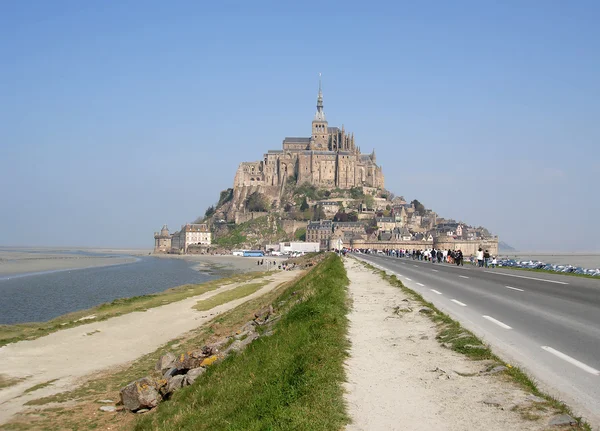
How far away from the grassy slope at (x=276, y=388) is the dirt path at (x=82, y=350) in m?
5.87

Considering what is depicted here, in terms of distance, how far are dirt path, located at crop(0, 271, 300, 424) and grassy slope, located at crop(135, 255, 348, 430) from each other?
5.87m

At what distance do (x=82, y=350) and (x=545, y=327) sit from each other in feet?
54.5

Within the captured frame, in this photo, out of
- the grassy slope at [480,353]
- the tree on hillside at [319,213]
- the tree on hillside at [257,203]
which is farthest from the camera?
the tree on hillside at [257,203]

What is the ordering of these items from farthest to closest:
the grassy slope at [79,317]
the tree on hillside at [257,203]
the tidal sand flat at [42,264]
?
the tree on hillside at [257,203] < the tidal sand flat at [42,264] < the grassy slope at [79,317]

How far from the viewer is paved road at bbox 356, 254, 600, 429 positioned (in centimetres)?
738

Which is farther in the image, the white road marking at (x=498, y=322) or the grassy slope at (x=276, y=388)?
the white road marking at (x=498, y=322)

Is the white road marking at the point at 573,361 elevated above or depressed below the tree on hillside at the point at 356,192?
below

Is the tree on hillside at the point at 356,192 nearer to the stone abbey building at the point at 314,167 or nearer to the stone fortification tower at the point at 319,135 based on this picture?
the stone abbey building at the point at 314,167

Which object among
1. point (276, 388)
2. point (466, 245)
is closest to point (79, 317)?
point (276, 388)

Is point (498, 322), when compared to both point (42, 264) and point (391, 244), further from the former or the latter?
point (391, 244)

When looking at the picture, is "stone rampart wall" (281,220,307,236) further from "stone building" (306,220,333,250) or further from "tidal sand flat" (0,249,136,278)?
"tidal sand flat" (0,249,136,278)

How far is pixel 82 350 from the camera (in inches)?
875

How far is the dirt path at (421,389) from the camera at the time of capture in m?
6.21

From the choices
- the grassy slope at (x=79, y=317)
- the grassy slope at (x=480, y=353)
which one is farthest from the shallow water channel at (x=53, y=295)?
the grassy slope at (x=480, y=353)
